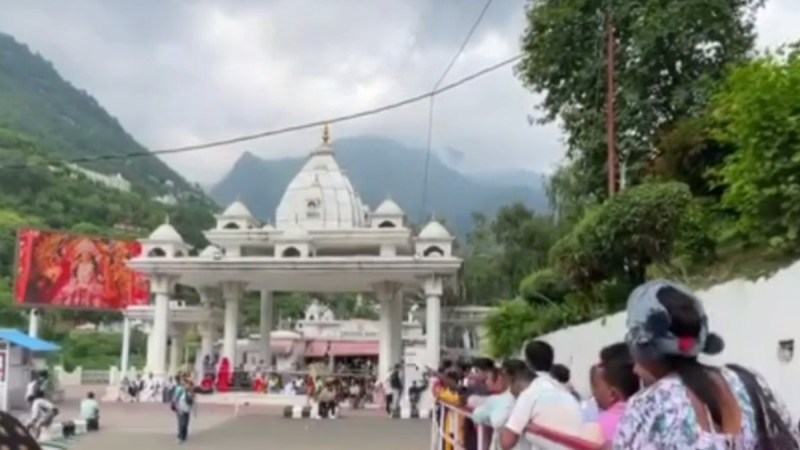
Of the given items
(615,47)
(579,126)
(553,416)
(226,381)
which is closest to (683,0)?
(615,47)

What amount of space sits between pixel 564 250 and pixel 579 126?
5.08 metres

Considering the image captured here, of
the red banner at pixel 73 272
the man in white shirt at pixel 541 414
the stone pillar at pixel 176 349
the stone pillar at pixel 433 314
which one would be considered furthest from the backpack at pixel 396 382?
the man in white shirt at pixel 541 414

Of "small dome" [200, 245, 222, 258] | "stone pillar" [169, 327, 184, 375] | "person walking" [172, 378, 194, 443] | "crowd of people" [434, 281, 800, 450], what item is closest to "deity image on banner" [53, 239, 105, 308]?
"stone pillar" [169, 327, 184, 375]

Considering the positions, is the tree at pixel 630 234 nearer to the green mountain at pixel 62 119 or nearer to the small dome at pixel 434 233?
the small dome at pixel 434 233

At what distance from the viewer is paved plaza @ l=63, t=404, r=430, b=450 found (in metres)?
17.6

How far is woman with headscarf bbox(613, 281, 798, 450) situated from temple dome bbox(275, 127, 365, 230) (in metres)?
33.5

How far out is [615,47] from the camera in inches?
689

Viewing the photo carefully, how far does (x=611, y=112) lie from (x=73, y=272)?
2934cm

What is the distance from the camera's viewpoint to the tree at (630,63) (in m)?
16.7

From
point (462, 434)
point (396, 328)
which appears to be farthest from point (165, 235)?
point (462, 434)

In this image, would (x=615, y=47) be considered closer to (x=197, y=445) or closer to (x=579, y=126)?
(x=579, y=126)

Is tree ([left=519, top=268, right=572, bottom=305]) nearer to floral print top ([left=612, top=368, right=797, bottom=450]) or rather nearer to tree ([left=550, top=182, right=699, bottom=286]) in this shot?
tree ([left=550, top=182, right=699, bottom=286])

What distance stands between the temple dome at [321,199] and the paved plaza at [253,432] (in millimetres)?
10262

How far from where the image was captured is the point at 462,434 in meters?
7.66
